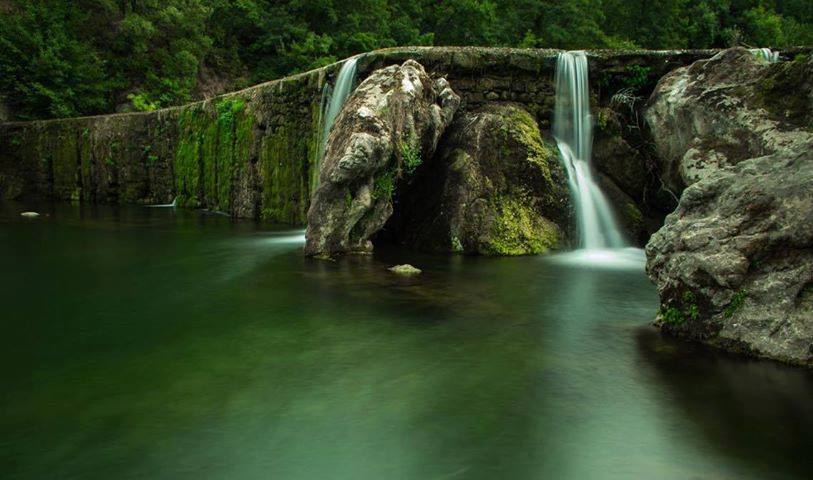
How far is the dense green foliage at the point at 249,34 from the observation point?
25.8m

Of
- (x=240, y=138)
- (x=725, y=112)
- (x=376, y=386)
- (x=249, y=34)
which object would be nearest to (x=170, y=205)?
(x=240, y=138)

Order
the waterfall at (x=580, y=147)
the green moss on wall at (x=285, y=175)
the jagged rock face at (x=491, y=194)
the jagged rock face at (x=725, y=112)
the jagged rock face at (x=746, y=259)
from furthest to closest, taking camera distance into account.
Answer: the green moss on wall at (x=285, y=175)
the waterfall at (x=580, y=147)
the jagged rock face at (x=491, y=194)
the jagged rock face at (x=725, y=112)
the jagged rock face at (x=746, y=259)

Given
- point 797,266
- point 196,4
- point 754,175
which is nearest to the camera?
point 797,266

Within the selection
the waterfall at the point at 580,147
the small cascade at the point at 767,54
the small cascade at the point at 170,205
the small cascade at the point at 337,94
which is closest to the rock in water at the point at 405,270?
the waterfall at the point at 580,147

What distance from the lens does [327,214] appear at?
28.8 feet

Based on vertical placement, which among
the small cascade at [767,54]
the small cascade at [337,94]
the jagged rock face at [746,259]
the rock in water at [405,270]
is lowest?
the rock in water at [405,270]

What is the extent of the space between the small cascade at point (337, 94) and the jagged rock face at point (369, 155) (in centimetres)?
→ 186

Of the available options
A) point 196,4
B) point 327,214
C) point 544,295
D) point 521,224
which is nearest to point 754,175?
point 544,295

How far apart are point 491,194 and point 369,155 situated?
237 centimetres

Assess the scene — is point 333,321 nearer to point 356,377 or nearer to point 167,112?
point 356,377

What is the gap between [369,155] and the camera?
8.48 meters

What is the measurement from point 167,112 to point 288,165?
8.41 m

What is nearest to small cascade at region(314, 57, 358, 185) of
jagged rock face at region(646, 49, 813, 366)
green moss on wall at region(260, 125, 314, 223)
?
green moss on wall at region(260, 125, 314, 223)

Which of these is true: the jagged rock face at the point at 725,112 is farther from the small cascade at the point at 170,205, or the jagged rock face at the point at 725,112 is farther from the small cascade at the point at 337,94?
the small cascade at the point at 170,205
